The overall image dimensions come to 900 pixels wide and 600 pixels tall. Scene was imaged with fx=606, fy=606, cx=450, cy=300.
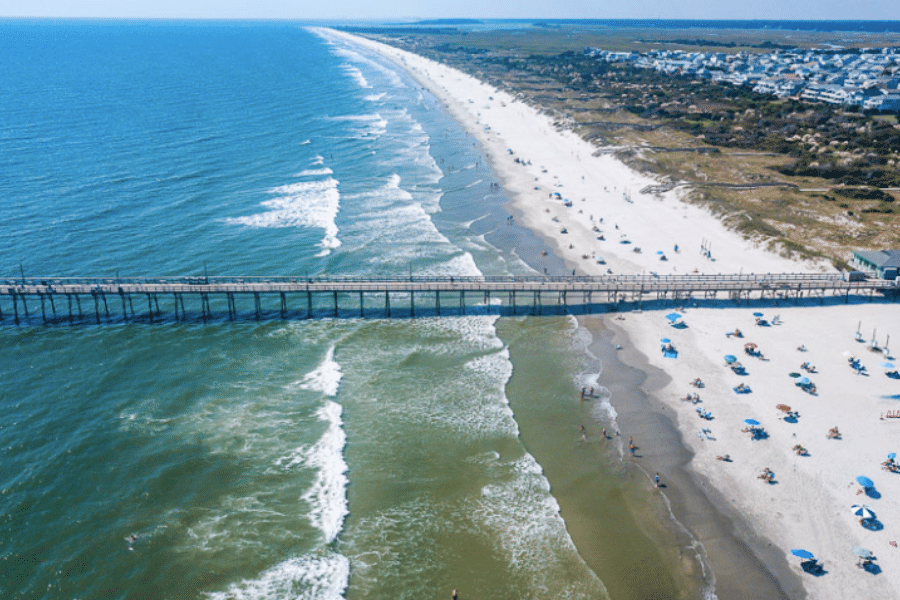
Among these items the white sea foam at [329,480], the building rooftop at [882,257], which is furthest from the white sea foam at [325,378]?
the building rooftop at [882,257]

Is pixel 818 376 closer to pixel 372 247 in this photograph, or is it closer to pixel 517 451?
pixel 517 451

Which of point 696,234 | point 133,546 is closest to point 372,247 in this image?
point 696,234

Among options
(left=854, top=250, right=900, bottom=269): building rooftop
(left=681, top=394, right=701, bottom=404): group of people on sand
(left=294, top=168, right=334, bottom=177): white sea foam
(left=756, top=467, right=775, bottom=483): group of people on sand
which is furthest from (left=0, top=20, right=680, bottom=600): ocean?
(left=854, top=250, right=900, bottom=269): building rooftop

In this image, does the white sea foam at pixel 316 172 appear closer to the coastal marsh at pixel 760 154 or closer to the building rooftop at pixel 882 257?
the coastal marsh at pixel 760 154

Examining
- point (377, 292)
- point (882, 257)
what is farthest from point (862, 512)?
point (377, 292)

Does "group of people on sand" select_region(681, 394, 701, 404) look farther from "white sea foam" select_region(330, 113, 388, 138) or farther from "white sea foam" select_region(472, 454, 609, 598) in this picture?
"white sea foam" select_region(330, 113, 388, 138)

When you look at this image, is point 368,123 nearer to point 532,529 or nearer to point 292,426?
point 292,426
